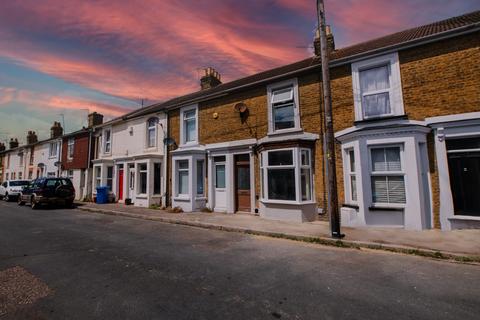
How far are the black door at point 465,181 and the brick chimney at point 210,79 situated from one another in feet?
49.3

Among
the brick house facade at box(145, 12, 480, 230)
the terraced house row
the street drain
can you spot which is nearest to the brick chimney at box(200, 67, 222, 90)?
the terraced house row

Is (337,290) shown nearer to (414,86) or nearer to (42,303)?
(42,303)

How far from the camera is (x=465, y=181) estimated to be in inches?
318

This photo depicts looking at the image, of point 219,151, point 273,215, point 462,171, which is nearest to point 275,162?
point 273,215

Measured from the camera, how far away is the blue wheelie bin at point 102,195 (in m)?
18.1

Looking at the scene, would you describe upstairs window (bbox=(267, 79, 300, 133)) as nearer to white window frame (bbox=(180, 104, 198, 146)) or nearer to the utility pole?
the utility pole

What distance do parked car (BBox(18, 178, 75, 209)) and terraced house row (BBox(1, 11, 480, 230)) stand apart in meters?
5.38

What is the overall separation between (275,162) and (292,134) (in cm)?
146

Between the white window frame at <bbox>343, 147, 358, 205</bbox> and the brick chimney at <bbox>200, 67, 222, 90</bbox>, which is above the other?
the brick chimney at <bbox>200, 67, 222, 90</bbox>

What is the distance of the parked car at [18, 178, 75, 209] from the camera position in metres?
15.6

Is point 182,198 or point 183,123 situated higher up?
point 183,123

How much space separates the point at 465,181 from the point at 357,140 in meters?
3.46

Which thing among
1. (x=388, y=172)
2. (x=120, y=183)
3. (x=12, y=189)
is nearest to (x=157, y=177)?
(x=120, y=183)

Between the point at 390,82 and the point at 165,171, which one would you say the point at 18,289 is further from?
the point at 165,171
